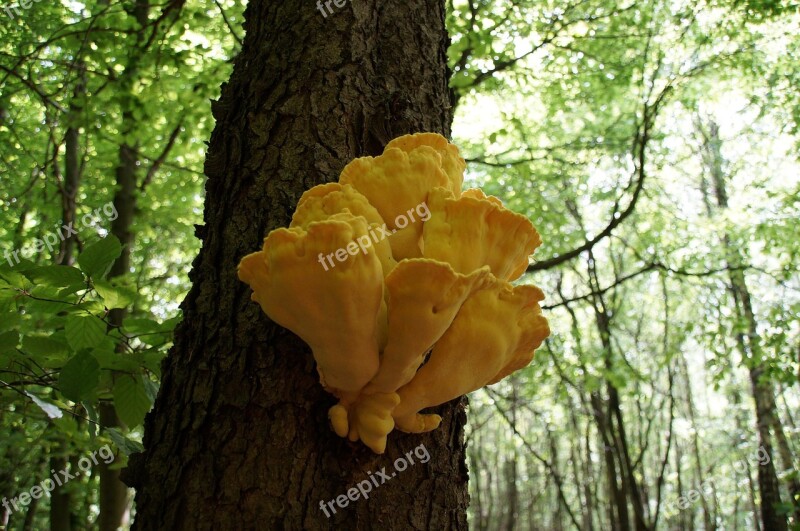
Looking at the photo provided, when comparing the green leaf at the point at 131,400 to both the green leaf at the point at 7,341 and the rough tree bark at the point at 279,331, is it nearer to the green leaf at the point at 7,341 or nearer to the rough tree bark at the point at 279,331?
the green leaf at the point at 7,341

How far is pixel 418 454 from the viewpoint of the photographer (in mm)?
1383

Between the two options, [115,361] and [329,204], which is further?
[115,361]

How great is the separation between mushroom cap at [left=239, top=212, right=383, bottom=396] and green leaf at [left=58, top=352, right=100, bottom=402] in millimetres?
884

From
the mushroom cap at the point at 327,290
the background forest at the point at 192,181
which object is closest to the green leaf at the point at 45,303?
the background forest at the point at 192,181

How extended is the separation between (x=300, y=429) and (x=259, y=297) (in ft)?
1.18

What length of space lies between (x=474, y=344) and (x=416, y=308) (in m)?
0.23

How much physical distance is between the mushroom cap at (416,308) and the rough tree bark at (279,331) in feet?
0.78

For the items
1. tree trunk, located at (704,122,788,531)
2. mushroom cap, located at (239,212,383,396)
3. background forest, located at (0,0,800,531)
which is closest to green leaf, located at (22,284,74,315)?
background forest, located at (0,0,800,531)

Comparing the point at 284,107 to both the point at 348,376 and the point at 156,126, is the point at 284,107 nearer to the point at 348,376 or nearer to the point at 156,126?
the point at 348,376

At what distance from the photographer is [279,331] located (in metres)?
1.37

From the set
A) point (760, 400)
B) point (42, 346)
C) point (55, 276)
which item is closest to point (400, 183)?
point (55, 276)

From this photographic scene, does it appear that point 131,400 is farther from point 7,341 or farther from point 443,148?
point 443,148

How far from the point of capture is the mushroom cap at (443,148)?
142cm

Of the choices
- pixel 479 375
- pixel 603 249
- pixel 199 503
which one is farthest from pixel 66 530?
pixel 603 249
